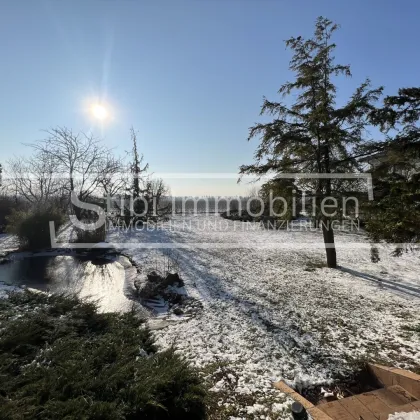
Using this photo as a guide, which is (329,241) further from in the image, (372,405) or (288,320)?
(372,405)

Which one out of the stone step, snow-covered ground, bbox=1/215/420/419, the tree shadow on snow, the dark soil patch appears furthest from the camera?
the tree shadow on snow

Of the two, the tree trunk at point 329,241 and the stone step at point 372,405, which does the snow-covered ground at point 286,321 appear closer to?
the tree trunk at point 329,241

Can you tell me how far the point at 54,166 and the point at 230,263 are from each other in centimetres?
1982

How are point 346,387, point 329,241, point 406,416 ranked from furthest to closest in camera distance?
point 329,241
point 346,387
point 406,416

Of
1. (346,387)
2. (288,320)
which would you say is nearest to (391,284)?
(288,320)

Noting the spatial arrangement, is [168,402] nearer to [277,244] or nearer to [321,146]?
[321,146]

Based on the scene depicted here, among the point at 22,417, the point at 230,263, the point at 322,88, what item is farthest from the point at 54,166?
the point at 22,417

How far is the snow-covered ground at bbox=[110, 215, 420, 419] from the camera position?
3.60 metres

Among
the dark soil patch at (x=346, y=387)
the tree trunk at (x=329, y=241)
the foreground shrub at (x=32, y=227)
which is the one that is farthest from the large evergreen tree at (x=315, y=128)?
the foreground shrub at (x=32, y=227)

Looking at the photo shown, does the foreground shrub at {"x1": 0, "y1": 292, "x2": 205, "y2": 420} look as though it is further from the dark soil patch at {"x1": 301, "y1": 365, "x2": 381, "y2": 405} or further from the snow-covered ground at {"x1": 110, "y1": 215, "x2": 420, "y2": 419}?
the dark soil patch at {"x1": 301, "y1": 365, "x2": 381, "y2": 405}

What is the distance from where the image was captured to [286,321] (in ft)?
16.9

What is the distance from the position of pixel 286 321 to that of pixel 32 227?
1307 centimetres

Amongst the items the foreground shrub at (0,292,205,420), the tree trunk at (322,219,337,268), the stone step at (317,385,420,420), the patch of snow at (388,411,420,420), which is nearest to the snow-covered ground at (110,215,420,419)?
the tree trunk at (322,219,337,268)

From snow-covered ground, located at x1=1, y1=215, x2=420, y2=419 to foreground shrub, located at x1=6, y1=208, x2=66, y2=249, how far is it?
642 centimetres
